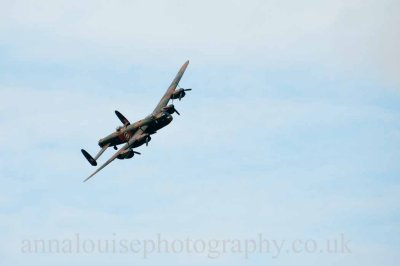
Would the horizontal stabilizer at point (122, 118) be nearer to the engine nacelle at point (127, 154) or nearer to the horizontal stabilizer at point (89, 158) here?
the horizontal stabilizer at point (89, 158)

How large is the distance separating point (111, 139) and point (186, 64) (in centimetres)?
2220

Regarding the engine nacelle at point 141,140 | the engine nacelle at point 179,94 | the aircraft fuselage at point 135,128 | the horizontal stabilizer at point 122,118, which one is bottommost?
the engine nacelle at point 141,140

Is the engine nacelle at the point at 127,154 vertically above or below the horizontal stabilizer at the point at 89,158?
below

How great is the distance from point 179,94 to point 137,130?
9862 millimetres

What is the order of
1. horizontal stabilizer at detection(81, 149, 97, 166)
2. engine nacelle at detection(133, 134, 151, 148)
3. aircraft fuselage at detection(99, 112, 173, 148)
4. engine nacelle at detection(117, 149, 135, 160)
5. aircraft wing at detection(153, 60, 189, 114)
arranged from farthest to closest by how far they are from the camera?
aircraft wing at detection(153, 60, 189, 114) < horizontal stabilizer at detection(81, 149, 97, 166) < aircraft fuselage at detection(99, 112, 173, 148) < engine nacelle at detection(133, 134, 151, 148) < engine nacelle at detection(117, 149, 135, 160)

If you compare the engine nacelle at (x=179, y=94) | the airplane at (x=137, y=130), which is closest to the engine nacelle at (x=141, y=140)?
the airplane at (x=137, y=130)

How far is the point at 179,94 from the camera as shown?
160m

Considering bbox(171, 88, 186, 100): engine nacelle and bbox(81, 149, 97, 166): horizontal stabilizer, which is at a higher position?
bbox(171, 88, 186, 100): engine nacelle

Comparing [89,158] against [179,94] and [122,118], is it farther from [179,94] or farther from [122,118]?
[179,94]

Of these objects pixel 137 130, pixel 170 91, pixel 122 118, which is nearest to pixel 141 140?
pixel 137 130

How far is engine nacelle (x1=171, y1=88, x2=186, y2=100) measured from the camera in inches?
6295

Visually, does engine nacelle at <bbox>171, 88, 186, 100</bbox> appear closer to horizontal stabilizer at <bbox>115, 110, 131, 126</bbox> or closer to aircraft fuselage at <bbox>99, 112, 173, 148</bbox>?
aircraft fuselage at <bbox>99, 112, 173, 148</bbox>

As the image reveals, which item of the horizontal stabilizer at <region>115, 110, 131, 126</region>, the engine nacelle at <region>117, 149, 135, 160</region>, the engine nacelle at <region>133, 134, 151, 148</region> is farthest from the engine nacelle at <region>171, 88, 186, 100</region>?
the engine nacelle at <region>117, 149, 135, 160</region>

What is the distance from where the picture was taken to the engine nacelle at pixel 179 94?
160 metres
